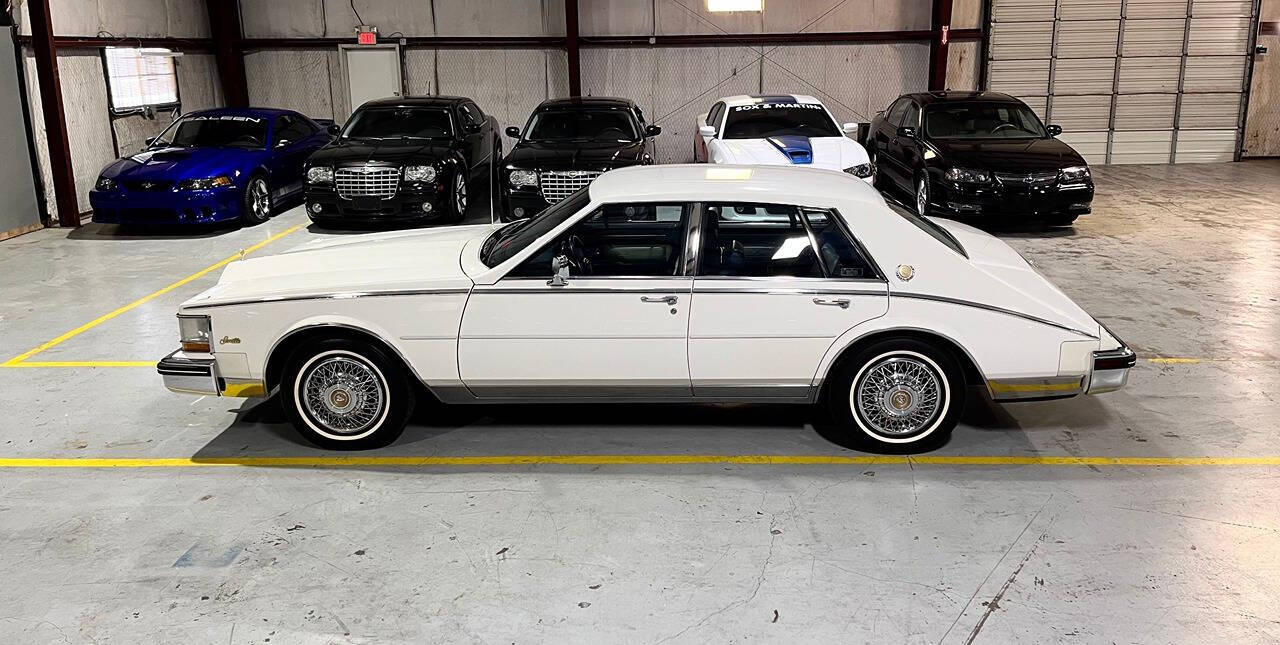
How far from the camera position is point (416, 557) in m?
4.34

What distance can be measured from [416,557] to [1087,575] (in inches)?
112

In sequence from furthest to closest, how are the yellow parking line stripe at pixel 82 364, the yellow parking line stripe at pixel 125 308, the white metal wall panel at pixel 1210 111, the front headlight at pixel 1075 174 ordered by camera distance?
the white metal wall panel at pixel 1210 111
the front headlight at pixel 1075 174
the yellow parking line stripe at pixel 125 308
the yellow parking line stripe at pixel 82 364

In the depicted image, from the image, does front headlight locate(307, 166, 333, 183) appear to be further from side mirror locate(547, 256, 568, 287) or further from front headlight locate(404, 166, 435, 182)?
side mirror locate(547, 256, 568, 287)

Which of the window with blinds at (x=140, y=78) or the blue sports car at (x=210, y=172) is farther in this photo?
the window with blinds at (x=140, y=78)

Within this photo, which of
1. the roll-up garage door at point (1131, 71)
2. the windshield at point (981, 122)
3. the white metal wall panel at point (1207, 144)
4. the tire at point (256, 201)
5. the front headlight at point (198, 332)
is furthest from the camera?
the white metal wall panel at point (1207, 144)

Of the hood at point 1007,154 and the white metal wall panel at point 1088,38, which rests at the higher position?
the white metal wall panel at point 1088,38

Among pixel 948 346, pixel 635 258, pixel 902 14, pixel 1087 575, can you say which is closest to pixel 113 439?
pixel 635 258

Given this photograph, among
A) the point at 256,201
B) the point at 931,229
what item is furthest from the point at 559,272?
the point at 256,201

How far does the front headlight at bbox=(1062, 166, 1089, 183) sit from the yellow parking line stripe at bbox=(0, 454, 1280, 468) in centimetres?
668

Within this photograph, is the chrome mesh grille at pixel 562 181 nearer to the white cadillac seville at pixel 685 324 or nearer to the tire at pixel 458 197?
the tire at pixel 458 197

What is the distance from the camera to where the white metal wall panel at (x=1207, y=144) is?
1781 centimetres

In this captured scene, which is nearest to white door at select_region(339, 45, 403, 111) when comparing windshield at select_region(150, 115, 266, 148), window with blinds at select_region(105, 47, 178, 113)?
window with blinds at select_region(105, 47, 178, 113)

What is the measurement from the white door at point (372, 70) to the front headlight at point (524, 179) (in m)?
7.43

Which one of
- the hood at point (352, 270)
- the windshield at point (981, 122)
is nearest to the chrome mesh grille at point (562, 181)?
the windshield at point (981, 122)
